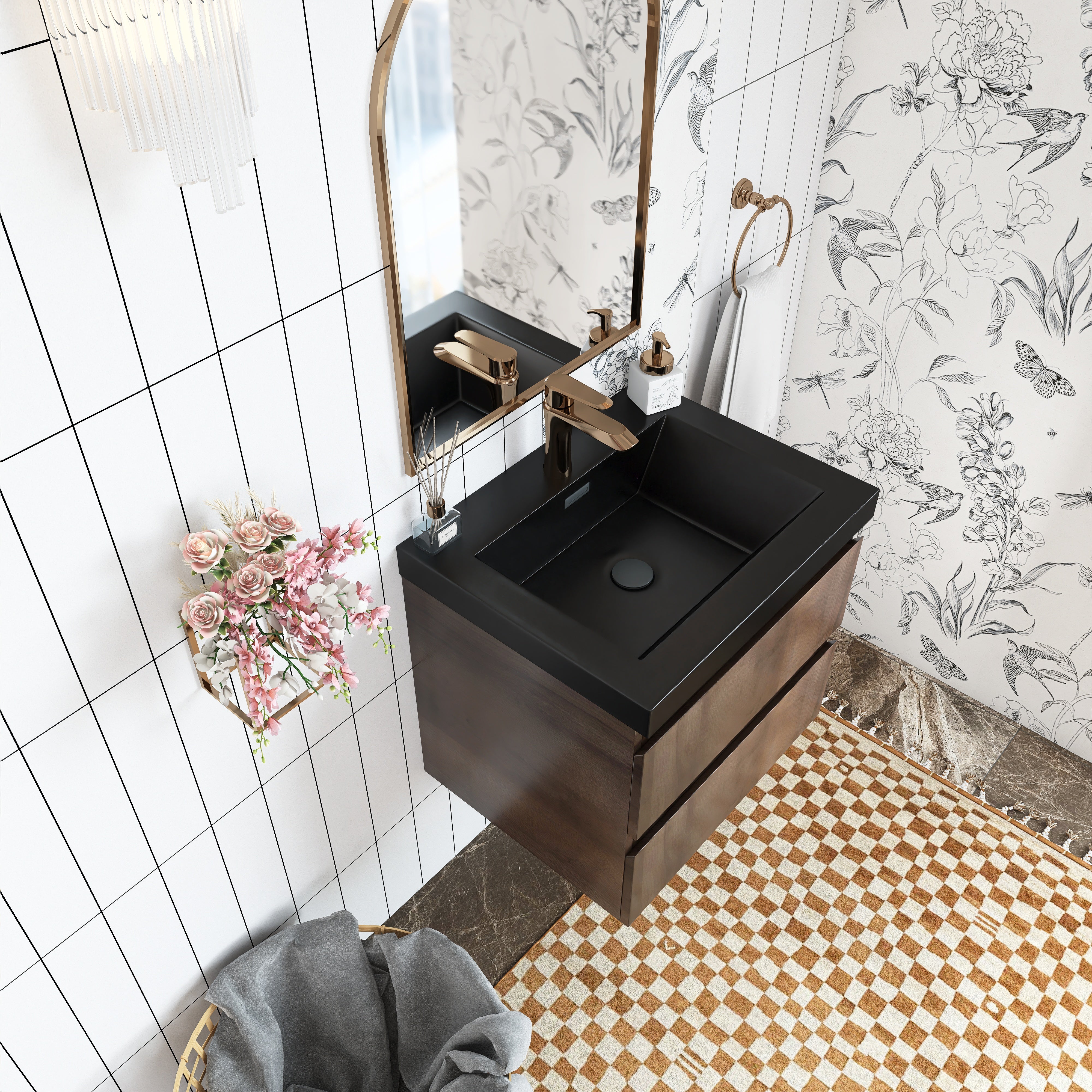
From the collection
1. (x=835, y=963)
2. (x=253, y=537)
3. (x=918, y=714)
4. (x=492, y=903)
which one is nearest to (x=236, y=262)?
(x=253, y=537)

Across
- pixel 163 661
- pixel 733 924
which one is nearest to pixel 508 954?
pixel 733 924

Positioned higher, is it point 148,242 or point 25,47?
point 25,47

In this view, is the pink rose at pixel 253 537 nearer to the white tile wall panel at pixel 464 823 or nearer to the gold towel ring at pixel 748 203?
the white tile wall panel at pixel 464 823

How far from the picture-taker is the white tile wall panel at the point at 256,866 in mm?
1564

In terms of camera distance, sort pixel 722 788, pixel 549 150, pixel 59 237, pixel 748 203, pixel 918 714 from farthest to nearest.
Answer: pixel 918 714 → pixel 748 203 → pixel 722 788 → pixel 549 150 → pixel 59 237

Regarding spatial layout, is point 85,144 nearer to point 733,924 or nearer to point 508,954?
point 508,954

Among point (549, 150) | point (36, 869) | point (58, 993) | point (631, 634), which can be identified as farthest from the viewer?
point (631, 634)

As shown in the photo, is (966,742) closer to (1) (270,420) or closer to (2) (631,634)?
(2) (631,634)

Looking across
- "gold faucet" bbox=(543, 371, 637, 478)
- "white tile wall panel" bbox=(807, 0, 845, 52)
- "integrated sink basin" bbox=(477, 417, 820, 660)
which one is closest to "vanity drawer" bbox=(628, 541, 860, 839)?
"integrated sink basin" bbox=(477, 417, 820, 660)

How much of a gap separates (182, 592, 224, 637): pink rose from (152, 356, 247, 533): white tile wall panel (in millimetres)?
96

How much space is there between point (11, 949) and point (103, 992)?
222 mm

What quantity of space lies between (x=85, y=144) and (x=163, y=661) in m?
0.64

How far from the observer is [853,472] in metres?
2.50

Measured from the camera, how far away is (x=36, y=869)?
4.15ft
